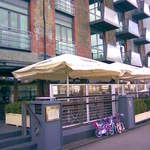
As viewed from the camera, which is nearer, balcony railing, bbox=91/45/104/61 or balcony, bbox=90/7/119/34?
balcony, bbox=90/7/119/34

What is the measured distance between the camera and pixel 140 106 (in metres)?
12.0

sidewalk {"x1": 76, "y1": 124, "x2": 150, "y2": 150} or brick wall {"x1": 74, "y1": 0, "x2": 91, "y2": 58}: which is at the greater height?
brick wall {"x1": 74, "y1": 0, "x2": 91, "y2": 58}

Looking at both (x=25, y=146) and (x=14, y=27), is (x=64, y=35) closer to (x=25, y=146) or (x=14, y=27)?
(x=14, y=27)

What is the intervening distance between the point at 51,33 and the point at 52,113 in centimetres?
796

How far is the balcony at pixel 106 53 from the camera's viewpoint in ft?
58.3

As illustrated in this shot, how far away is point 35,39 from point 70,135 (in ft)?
A: 21.5

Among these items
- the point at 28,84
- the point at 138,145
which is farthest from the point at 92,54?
the point at 138,145

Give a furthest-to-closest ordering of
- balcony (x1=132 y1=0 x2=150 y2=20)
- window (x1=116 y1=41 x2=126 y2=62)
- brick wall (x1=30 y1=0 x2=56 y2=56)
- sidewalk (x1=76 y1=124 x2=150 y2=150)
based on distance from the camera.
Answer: balcony (x1=132 y1=0 x2=150 y2=20), window (x1=116 y1=41 x2=126 y2=62), brick wall (x1=30 y1=0 x2=56 y2=56), sidewalk (x1=76 y1=124 x2=150 y2=150)

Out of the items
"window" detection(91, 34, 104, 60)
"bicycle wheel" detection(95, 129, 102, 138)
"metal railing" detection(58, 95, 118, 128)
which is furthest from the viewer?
"window" detection(91, 34, 104, 60)

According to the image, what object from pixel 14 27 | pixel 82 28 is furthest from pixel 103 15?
pixel 14 27

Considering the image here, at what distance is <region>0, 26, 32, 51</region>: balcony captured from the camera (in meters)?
11.2

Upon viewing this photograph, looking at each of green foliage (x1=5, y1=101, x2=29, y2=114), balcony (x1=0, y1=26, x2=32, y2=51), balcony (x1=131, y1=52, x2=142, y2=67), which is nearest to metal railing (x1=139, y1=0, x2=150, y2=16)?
balcony (x1=131, y1=52, x2=142, y2=67)

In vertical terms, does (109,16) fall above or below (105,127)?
above

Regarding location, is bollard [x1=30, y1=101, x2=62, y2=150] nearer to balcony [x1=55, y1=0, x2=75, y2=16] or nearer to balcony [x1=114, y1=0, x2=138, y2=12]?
balcony [x1=55, y1=0, x2=75, y2=16]
